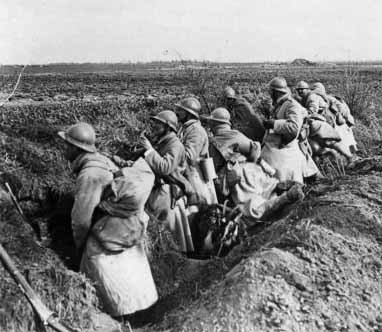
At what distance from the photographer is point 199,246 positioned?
820 cm

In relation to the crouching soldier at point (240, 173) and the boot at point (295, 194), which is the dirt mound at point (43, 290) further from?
the boot at point (295, 194)

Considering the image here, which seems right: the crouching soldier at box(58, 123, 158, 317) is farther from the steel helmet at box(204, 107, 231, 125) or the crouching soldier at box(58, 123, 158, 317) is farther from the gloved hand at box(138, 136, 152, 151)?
the steel helmet at box(204, 107, 231, 125)

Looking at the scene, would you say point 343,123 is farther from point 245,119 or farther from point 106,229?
point 106,229

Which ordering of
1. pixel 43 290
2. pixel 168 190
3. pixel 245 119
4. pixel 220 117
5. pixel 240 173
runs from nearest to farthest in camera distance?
pixel 43 290 < pixel 168 190 < pixel 240 173 < pixel 220 117 < pixel 245 119

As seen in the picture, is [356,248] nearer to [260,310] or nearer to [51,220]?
[260,310]

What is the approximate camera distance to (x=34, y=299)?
4887mm

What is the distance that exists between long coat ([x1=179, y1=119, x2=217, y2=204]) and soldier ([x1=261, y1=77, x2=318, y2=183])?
7.04 ft

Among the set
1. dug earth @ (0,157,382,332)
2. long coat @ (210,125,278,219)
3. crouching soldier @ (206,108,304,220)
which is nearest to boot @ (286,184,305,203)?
crouching soldier @ (206,108,304,220)

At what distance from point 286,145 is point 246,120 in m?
0.90

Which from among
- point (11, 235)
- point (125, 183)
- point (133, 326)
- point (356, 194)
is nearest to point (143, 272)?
point (133, 326)

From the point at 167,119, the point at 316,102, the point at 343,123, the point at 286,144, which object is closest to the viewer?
the point at 167,119

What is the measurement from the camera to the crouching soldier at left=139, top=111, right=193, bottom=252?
7.42 meters

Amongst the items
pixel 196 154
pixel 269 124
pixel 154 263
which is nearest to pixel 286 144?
pixel 269 124

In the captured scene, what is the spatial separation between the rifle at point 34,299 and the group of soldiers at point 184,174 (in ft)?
2.45
